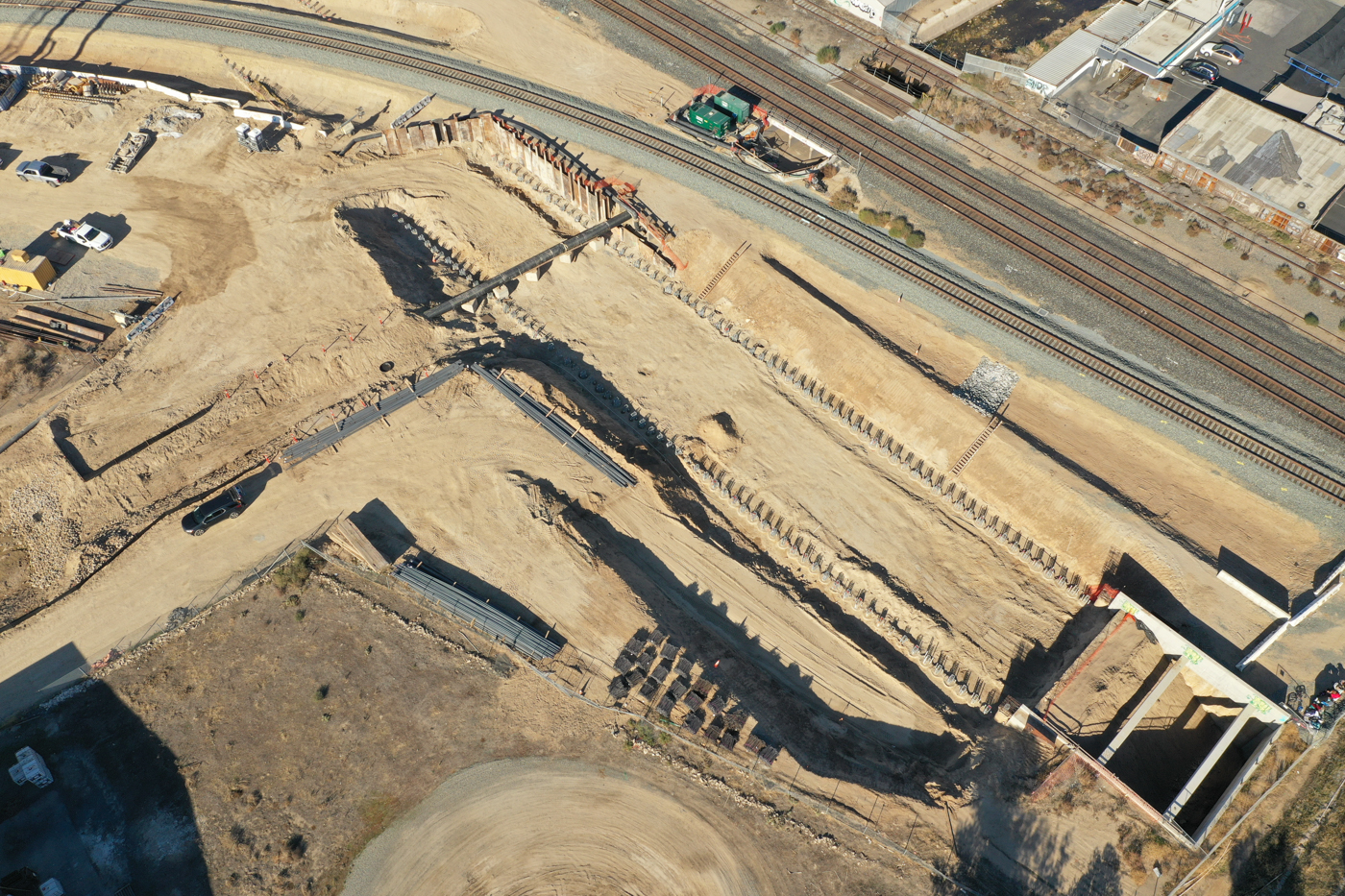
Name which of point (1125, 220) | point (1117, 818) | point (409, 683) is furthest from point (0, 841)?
point (1125, 220)

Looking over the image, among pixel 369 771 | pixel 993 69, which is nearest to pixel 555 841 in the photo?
pixel 369 771

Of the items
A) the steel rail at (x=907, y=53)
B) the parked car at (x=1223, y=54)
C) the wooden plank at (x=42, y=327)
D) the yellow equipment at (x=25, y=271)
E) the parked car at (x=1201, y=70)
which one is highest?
the parked car at (x=1223, y=54)

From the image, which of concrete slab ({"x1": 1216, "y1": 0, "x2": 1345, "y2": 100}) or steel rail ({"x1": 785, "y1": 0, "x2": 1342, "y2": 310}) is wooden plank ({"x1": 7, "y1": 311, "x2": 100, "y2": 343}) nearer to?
steel rail ({"x1": 785, "y1": 0, "x2": 1342, "y2": 310})

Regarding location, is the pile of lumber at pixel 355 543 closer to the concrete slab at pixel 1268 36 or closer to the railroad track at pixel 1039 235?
the railroad track at pixel 1039 235

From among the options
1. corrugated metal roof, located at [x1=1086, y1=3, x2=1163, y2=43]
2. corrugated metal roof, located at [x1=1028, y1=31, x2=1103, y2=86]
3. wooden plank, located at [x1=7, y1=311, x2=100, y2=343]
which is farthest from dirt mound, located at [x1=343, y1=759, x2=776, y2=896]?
corrugated metal roof, located at [x1=1086, y1=3, x2=1163, y2=43]

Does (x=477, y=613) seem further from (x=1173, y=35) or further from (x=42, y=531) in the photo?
(x=1173, y=35)

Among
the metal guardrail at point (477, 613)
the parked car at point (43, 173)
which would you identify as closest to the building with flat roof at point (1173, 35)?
the metal guardrail at point (477, 613)
